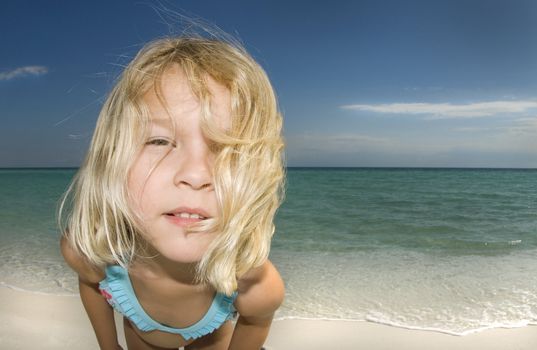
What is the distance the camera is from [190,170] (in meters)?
1.27

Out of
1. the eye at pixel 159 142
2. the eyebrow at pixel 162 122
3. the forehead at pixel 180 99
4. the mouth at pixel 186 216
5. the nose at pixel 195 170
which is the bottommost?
the mouth at pixel 186 216

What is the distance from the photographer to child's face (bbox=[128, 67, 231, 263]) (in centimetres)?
128

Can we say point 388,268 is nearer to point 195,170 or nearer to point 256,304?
point 256,304

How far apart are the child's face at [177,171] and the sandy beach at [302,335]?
4.24 feet

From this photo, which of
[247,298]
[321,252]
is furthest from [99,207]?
A: [321,252]

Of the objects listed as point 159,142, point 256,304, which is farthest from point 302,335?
point 159,142

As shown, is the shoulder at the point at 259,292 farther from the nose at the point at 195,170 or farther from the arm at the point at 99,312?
the arm at the point at 99,312

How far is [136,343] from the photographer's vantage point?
213 centimetres

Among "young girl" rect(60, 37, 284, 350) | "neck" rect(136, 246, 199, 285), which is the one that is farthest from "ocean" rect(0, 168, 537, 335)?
"young girl" rect(60, 37, 284, 350)

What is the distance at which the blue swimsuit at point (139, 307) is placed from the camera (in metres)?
1.79

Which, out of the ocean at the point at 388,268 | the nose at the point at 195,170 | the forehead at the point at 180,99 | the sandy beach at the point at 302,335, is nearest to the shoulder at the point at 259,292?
the nose at the point at 195,170

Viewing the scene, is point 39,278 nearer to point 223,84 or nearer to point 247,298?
point 247,298

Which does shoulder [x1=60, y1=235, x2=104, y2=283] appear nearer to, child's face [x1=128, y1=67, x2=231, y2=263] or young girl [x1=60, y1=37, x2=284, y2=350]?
young girl [x1=60, y1=37, x2=284, y2=350]

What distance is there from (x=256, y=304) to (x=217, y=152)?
2.09ft
